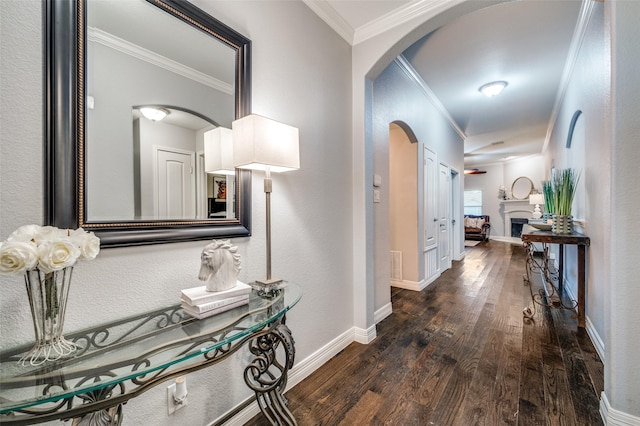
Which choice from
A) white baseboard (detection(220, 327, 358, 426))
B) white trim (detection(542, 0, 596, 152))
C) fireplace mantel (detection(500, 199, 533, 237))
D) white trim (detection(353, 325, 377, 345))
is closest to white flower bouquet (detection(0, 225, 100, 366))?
white baseboard (detection(220, 327, 358, 426))

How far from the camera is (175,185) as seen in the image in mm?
1228

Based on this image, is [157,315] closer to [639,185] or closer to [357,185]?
[357,185]

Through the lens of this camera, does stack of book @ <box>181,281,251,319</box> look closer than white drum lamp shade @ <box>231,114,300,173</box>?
Yes

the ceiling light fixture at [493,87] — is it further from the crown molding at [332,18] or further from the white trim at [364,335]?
the white trim at [364,335]

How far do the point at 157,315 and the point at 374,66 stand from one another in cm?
236

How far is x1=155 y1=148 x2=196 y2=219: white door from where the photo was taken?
118 cm

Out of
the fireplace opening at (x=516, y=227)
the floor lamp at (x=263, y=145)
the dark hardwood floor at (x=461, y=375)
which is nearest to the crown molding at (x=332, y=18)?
the floor lamp at (x=263, y=145)

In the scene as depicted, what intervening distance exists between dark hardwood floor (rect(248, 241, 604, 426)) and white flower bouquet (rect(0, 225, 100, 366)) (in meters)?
1.16

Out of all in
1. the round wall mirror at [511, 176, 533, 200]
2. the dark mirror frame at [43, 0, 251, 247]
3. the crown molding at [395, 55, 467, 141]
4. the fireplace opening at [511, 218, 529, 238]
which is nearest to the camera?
the dark mirror frame at [43, 0, 251, 247]

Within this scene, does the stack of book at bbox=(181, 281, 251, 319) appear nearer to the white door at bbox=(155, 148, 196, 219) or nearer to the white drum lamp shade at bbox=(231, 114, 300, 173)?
the white door at bbox=(155, 148, 196, 219)

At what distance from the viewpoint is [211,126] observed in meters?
1.36

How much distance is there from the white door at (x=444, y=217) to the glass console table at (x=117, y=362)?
403cm

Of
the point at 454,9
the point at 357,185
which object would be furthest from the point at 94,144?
the point at 454,9

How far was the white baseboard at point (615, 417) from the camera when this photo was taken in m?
1.33
